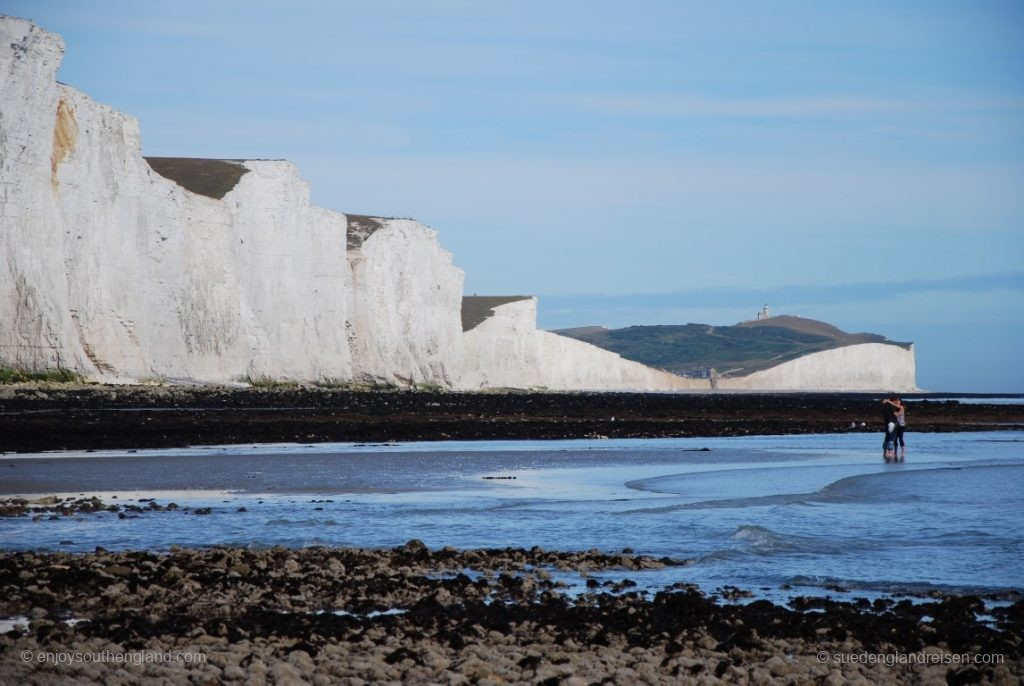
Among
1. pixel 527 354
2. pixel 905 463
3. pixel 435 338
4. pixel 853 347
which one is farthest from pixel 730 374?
pixel 905 463

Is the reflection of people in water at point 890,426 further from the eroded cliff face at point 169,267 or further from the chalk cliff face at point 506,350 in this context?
the chalk cliff face at point 506,350

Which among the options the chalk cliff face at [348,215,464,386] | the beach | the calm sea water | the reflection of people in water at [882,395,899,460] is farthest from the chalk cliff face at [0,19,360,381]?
the reflection of people in water at [882,395,899,460]

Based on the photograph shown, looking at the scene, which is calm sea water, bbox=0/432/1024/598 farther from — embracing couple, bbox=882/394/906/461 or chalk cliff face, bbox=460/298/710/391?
chalk cliff face, bbox=460/298/710/391

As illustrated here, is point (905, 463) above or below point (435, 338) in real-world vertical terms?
below

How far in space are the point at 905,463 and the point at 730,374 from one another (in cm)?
10866

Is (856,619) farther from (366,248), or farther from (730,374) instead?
(730,374)

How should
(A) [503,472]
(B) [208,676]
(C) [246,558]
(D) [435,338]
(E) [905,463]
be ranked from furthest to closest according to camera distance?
(D) [435,338]
(E) [905,463]
(A) [503,472]
(C) [246,558]
(B) [208,676]

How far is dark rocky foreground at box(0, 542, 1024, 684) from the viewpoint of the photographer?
5703 millimetres

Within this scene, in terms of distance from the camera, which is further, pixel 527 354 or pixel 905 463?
pixel 527 354

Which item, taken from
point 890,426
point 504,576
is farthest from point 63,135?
point 504,576

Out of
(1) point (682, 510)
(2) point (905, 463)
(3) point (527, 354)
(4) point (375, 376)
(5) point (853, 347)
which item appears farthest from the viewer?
(5) point (853, 347)

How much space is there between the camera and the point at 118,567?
809 cm

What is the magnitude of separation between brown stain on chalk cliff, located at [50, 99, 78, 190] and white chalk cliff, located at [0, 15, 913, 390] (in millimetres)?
47

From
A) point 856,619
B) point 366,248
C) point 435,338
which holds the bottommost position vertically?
point 856,619
